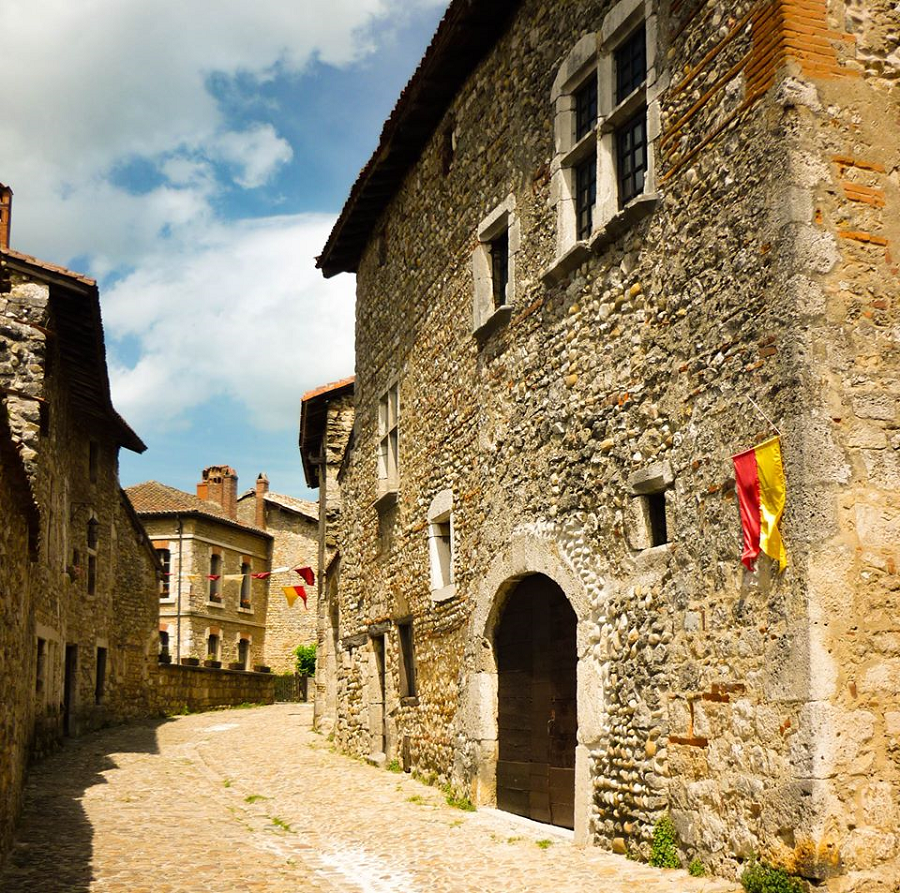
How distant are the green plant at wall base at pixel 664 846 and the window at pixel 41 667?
9.97m

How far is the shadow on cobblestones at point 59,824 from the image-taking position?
6.80 meters

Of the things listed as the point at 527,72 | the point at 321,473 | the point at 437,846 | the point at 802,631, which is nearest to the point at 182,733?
the point at 321,473

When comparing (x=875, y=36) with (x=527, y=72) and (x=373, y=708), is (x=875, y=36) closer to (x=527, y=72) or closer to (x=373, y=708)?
(x=527, y=72)

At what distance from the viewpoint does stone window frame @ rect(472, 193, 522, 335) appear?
961 centimetres

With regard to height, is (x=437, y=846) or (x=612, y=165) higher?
(x=612, y=165)

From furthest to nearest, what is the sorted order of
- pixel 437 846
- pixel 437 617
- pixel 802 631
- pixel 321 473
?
pixel 321 473
pixel 437 617
pixel 437 846
pixel 802 631

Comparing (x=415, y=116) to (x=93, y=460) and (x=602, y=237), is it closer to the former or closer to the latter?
(x=602, y=237)

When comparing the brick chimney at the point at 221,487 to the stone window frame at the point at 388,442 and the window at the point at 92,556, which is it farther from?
the stone window frame at the point at 388,442

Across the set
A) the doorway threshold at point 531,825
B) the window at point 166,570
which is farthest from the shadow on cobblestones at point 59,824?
the window at point 166,570

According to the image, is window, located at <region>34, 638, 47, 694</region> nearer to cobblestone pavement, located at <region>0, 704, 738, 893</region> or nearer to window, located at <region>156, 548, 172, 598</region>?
cobblestone pavement, located at <region>0, 704, 738, 893</region>

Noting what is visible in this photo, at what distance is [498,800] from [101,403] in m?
11.4

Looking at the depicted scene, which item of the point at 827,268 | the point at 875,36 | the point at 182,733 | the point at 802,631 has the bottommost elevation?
the point at 182,733

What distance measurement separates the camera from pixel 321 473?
66.8 feet

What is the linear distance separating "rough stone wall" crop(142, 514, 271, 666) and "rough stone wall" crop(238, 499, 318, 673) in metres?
1.15
